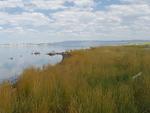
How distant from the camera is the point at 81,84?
9250 mm

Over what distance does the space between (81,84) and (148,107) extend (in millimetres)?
2480

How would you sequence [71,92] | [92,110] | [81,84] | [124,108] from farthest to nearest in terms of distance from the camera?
1. [81,84]
2. [71,92]
3. [124,108]
4. [92,110]

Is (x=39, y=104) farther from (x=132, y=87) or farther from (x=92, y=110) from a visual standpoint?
(x=132, y=87)

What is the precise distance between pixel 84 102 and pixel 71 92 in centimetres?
153

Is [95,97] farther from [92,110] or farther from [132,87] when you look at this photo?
[132,87]

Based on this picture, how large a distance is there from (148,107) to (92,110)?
1.59 metres

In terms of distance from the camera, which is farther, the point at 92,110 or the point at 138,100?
the point at 138,100

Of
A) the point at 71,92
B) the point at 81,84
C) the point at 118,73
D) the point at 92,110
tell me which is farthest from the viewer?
the point at 118,73

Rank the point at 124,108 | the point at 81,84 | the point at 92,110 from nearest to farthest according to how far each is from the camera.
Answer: the point at 92,110
the point at 124,108
the point at 81,84

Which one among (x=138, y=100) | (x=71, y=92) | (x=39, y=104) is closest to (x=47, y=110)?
(x=39, y=104)

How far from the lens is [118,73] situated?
12.6 meters

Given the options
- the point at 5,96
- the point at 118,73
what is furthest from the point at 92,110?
the point at 118,73

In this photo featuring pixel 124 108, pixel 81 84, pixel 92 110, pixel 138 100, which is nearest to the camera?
pixel 92 110

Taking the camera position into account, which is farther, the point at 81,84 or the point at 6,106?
the point at 81,84
